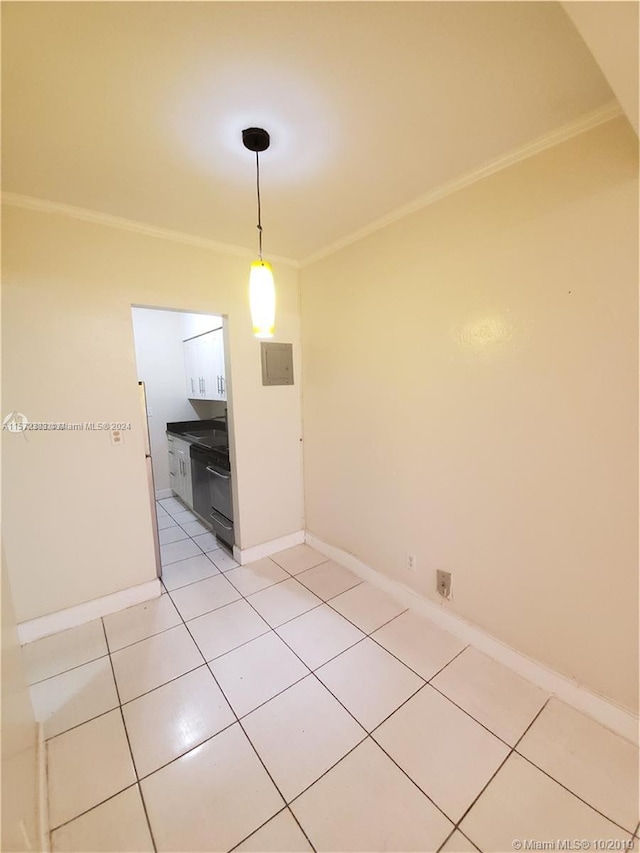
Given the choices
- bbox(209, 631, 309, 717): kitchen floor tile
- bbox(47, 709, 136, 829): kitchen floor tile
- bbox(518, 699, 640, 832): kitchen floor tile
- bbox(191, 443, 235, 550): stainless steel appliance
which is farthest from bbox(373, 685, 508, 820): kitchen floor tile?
bbox(191, 443, 235, 550): stainless steel appliance

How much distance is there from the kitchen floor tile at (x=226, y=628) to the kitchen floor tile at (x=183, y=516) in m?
1.72

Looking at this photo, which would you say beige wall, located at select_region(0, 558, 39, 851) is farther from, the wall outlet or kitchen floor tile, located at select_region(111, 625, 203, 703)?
the wall outlet

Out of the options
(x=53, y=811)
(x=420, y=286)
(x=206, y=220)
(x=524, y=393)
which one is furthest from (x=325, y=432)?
(x=53, y=811)

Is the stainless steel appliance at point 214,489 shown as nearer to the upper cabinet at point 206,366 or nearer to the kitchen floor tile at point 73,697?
the upper cabinet at point 206,366

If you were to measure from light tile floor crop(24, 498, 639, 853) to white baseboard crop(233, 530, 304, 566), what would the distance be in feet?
2.09

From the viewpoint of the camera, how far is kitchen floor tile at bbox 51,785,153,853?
1.09m

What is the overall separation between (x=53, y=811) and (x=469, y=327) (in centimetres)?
267

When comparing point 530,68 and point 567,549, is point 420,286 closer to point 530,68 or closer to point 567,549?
point 530,68

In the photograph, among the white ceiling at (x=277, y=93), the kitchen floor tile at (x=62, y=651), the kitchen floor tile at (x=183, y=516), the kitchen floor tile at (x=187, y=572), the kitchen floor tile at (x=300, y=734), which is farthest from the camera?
the kitchen floor tile at (x=183, y=516)

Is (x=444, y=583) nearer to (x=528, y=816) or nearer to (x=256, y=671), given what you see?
(x=528, y=816)

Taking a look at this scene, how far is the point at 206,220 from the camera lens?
212 cm

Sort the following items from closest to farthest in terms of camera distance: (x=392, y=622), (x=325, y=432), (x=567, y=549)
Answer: (x=567, y=549), (x=392, y=622), (x=325, y=432)

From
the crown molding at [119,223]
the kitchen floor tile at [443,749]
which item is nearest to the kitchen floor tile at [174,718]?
the kitchen floor tile at [443,749]

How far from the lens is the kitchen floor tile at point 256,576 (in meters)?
2.50
